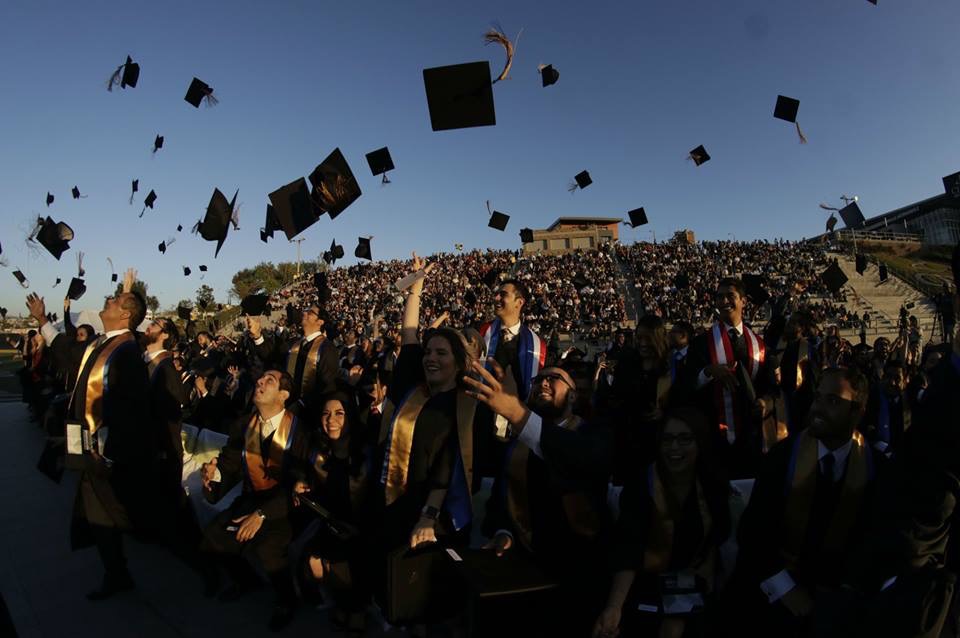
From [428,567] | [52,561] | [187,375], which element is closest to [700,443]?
[428,567]

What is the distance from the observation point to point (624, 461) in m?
3.67

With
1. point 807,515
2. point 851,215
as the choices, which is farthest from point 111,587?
point 851,215

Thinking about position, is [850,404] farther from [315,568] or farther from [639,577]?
[315,568]

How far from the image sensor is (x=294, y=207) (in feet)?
20.9

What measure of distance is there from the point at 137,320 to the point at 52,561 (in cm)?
196

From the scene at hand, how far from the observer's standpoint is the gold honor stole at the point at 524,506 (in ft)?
7.61

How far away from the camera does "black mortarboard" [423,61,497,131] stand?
5230mm

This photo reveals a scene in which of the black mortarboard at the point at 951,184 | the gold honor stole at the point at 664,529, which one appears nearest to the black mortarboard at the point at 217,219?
the gold honor stole at the point at 664,529

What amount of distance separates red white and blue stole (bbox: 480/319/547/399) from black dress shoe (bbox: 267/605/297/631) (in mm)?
2007

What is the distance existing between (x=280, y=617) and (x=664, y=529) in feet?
7.51

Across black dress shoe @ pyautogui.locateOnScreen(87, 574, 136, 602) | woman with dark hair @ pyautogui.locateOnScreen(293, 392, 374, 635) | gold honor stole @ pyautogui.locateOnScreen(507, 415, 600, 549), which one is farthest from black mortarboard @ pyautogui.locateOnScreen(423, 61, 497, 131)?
black dress shoe @ pyautogui.locateOnScreen(87, 574, 136, 602)

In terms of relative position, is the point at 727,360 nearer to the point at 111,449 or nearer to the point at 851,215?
the point at 111,449

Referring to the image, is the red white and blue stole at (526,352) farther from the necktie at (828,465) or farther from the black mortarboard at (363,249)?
the black mortarboard at (363,249)

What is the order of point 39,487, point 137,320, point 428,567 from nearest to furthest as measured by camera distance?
1. point 428,567
2. point 137,320
3. point 39,487
